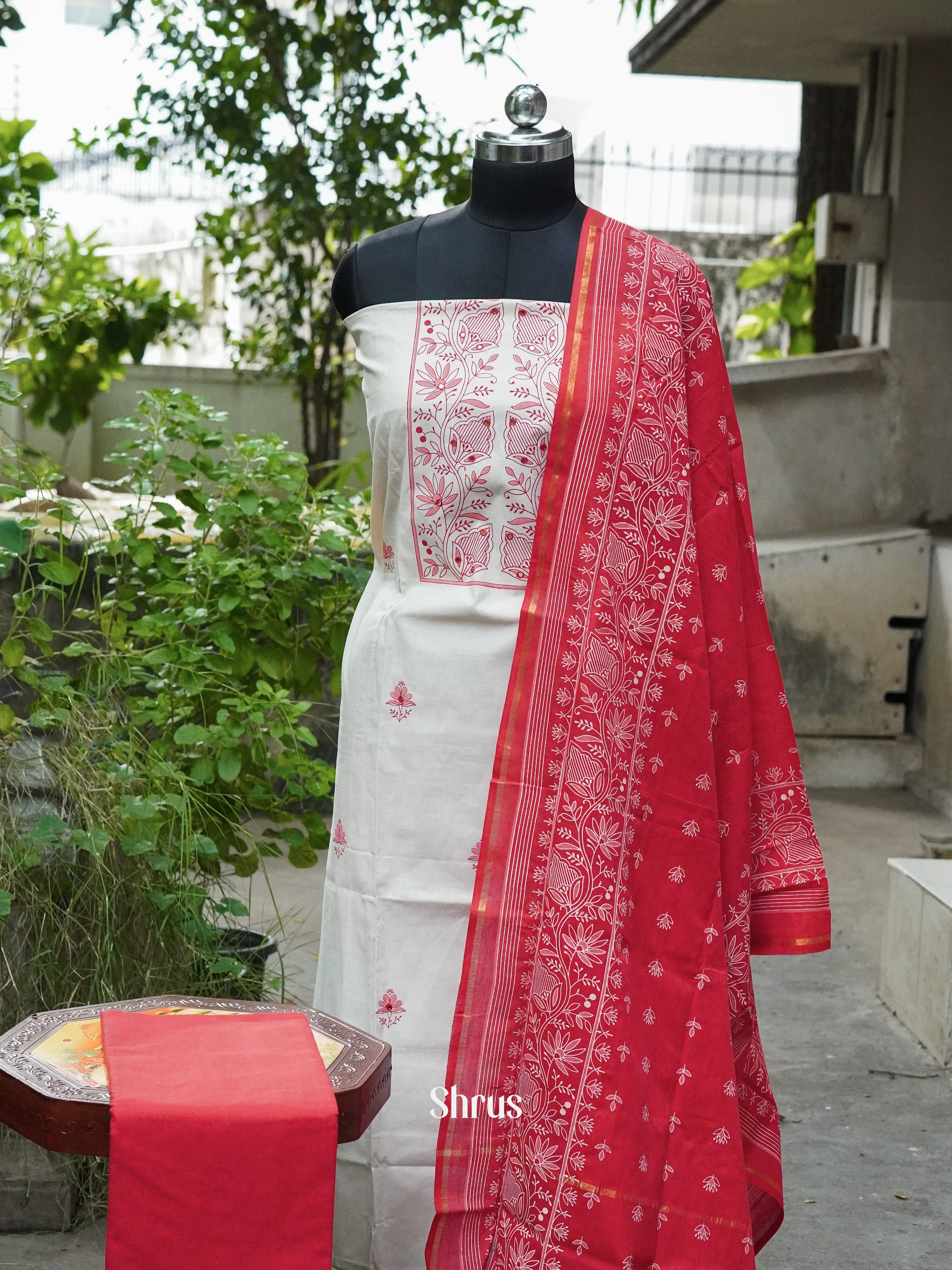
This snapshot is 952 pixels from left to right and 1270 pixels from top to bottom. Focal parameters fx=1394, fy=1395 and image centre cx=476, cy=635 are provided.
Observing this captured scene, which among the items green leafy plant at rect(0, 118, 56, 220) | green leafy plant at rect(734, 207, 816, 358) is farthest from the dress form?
green leafy plant at rect(734, 207, 816, 358)

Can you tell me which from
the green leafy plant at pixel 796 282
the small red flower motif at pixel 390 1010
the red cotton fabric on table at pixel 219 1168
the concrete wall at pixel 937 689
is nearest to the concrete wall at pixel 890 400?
the concrete wall at pixel 937 689

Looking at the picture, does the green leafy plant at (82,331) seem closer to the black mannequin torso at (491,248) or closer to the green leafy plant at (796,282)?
the green leafy plant at (796,282)

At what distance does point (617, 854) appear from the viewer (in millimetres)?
1658

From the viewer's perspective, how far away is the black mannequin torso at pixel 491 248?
5.58 feet

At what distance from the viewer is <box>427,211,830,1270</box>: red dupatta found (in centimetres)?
162

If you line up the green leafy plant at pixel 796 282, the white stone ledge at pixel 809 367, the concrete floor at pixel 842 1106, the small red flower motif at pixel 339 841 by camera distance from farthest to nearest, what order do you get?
the green leafy plant at pixel 796 282, the white stone ledge at pixel 809 367, the concrete floor at pixel 842 1106, the small red flower motif at pixel 339 841

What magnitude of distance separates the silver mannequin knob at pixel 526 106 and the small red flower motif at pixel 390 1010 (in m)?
1.07

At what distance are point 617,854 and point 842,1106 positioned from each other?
1252mm

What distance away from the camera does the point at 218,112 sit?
17.2 ft

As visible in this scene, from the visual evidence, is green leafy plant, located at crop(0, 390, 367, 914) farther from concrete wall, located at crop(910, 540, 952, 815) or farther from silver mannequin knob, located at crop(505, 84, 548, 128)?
concrete wall, located at crop(910, 540, 952, 815)

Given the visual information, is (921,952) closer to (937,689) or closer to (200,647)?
(200,647)

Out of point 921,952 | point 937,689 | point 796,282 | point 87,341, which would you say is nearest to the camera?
point 921,952

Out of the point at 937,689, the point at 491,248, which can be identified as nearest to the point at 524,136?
the point at 491,248

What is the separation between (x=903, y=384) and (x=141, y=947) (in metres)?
4.30
